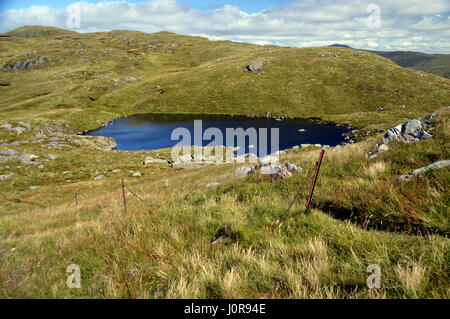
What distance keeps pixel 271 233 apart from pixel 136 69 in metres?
148

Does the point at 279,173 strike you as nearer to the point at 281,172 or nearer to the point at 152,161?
the point at 281,172

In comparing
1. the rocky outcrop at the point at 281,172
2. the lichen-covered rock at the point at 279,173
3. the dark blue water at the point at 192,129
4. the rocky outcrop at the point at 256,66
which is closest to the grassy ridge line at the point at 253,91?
the rocky outcrop at the point at 256,66

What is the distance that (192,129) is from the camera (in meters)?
71.3

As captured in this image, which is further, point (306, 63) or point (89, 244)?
point (306, 63)

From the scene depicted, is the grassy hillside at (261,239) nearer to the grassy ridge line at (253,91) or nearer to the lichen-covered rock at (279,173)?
the lichen-covered rock at (279,173)

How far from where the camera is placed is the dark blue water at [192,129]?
5638cm

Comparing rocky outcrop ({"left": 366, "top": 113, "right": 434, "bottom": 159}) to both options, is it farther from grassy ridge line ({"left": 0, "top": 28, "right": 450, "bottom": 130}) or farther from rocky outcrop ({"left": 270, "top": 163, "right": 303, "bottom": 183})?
grassy ridge line ({"left": 0, "top": 28, "right": 450, "bottom": 130})

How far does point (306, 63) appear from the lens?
96938mm

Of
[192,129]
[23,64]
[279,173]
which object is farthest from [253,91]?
[23,64]

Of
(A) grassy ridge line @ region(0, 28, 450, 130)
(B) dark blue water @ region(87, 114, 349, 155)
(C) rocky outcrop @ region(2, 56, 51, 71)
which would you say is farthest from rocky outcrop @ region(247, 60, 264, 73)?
(C) rocky outcrop @ region(2, 56, 51, 71)
